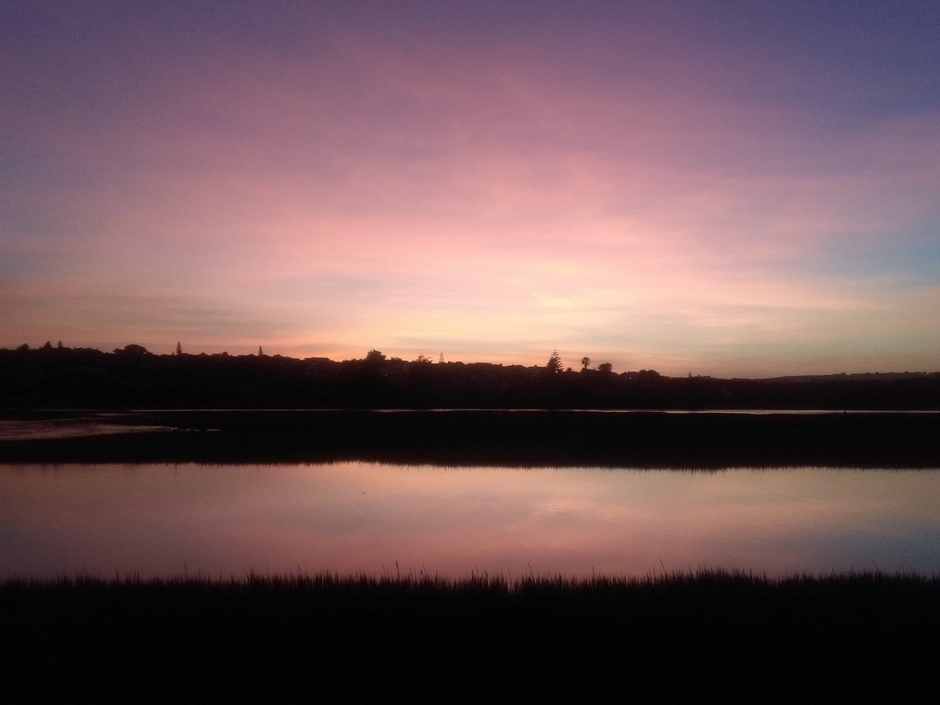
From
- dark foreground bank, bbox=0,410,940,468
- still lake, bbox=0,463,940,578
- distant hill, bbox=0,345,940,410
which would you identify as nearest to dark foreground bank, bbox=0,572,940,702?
still lake, bbox=0,463,940,578

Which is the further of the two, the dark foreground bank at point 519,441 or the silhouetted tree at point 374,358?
the silhouetted tree at point 374,358

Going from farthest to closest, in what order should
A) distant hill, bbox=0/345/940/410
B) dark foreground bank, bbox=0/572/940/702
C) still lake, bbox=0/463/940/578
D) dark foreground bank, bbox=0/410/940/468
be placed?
distant hill, bbox=0/345/940/410
dark foreground bank, bbox=0/410/940/468
still lake, bbox=0/463/940/578
dark foreground bank, bbox=0/572/940/702

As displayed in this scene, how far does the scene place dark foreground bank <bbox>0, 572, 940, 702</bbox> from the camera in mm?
5934

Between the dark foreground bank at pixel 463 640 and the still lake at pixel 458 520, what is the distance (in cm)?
238

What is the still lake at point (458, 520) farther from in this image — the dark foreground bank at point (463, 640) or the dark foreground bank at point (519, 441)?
the dark foreground bank at point (463, 640)

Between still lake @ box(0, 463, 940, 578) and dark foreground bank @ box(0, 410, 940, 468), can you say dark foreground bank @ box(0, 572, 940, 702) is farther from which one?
dark foreground bank @ box(0, 410, 940, 468)

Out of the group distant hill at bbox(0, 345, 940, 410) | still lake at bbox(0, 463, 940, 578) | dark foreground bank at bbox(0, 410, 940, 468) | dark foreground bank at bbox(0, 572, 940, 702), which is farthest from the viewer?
distant hill at bbox(0, 345, 940, 410)

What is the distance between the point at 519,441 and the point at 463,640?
868 inches

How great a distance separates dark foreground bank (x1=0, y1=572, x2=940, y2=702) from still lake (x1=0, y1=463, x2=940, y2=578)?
2381 millimetres

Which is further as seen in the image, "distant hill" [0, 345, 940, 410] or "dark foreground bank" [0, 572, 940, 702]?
"distant hill" [0, 345, 940, 410]

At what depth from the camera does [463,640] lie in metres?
6.82

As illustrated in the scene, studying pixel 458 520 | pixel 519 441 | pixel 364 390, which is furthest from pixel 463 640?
pixel 364 390

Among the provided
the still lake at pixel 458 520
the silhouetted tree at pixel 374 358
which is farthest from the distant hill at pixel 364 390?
the still lake at pixel 458 520

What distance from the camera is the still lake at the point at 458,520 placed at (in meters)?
11.5
